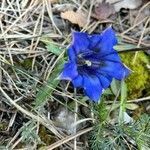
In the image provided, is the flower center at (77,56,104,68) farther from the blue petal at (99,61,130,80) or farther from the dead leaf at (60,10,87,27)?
the dead leaf at (60,10,87,27)

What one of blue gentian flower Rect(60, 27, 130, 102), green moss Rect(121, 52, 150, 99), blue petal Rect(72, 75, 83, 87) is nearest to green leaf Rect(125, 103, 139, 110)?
green moss Rect(121, 52, 150, 99)

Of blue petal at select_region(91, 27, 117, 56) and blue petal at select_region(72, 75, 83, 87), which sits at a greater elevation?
blue petal at select_region(91, 27, 117, 56)

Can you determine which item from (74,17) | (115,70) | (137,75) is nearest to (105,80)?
(115,70)

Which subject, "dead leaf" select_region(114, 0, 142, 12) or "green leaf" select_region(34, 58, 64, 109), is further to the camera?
"dead leaf" select_region(114, 0, 142, 12)

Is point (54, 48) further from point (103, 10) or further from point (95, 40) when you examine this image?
point (103, 10)

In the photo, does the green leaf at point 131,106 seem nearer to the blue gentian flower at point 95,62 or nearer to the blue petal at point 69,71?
the blue gentian flower at point 95,62

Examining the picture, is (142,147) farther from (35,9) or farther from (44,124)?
(35,9)

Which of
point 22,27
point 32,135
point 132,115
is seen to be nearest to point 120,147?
point 132,115
